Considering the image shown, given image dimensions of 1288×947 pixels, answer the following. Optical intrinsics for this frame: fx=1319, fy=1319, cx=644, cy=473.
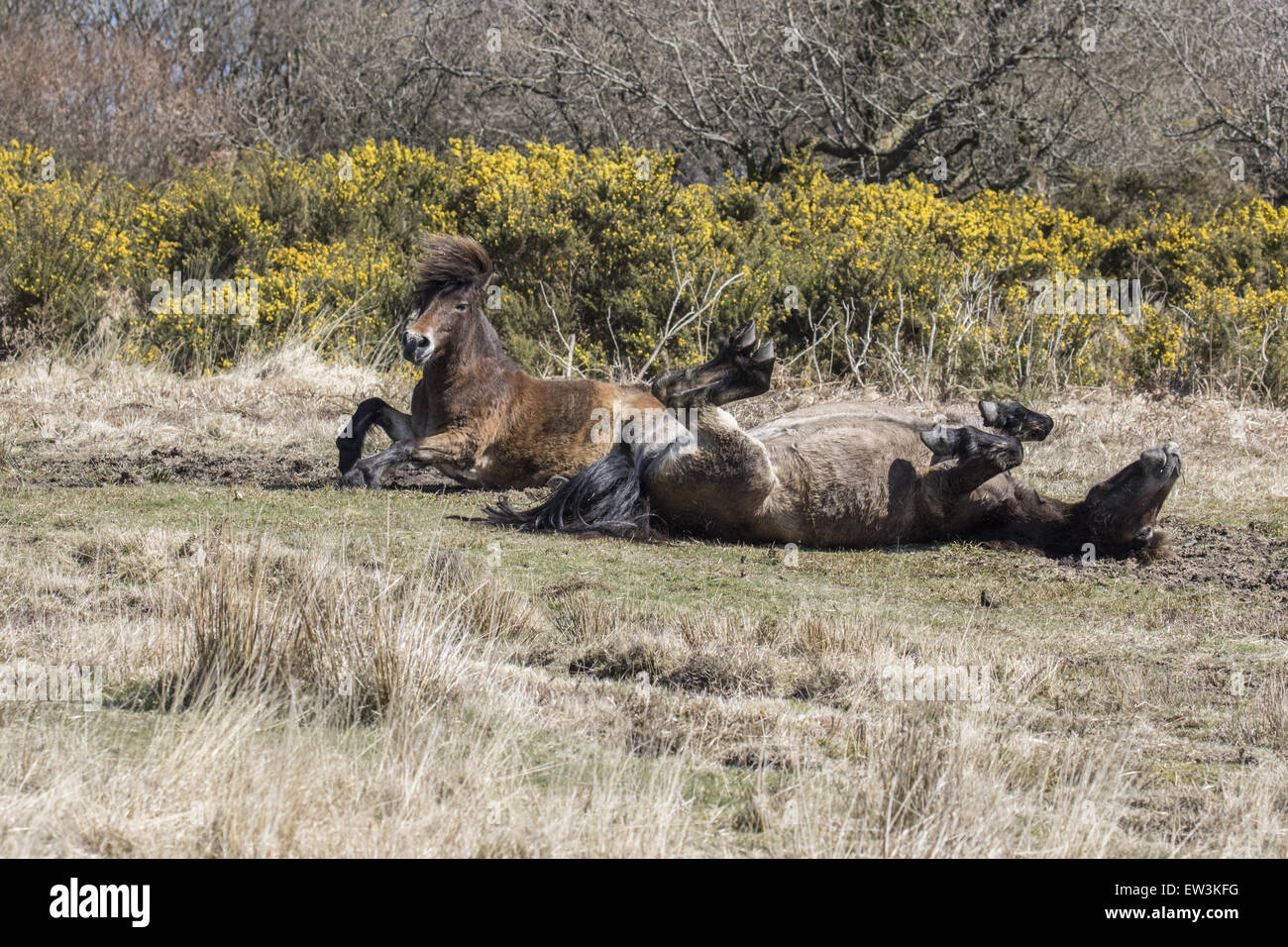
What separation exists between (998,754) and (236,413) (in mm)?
9363

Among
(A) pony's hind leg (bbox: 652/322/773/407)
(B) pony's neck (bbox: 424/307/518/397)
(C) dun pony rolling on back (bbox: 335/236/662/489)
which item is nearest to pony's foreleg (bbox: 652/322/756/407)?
(A) pony's hind leg (bbox: 652/322/773/407)

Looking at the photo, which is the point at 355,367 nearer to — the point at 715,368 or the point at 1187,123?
the point at 715,368

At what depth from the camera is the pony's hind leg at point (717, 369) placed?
690 cm

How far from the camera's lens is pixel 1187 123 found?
2105cm

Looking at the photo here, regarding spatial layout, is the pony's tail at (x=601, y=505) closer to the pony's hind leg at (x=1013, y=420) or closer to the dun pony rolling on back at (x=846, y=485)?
the dun pony rolling on back at (x=846, y=485)

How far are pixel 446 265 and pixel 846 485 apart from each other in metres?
3.43

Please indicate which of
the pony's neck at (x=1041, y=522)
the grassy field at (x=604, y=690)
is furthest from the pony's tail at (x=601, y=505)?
the pony's neck at (x=1041, y=522)

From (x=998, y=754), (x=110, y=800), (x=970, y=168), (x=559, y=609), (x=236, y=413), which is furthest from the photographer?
(x=970, y=168)

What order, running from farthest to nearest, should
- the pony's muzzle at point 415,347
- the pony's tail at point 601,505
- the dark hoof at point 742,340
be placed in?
the pony's muzzle at point 415,347, the pony's tail at point 601,505, the dark hoof at point 742,340

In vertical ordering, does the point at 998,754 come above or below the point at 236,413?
below

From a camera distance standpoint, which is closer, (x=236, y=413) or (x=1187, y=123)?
(x=236, y=413)

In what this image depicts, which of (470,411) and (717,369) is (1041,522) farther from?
(470,411)

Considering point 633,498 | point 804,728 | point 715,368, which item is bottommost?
point 804,728

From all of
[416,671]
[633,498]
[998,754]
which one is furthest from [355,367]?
[998,754]
